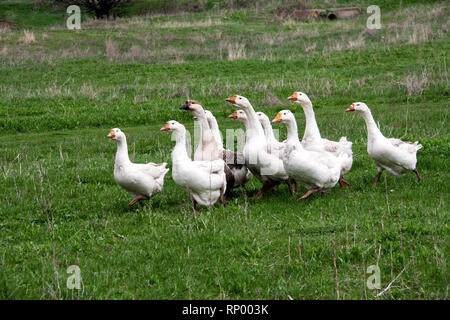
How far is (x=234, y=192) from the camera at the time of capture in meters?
10.1

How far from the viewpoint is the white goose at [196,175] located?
8.15 metres

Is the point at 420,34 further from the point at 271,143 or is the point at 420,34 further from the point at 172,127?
the point at 172,127

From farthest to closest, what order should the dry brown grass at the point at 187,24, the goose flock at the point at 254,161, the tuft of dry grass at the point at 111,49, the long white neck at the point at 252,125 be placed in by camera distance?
the dry brown grass at the point at 187,24, the tuft of dry grass at the point at 111,49, the long white neck at the point at 252,125, the goose flock at the point at 254,161

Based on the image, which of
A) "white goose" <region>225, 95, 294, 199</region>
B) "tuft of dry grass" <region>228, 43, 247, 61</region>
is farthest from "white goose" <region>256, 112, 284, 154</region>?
"tuft of dry grass" <region>228, 43, 247, 61</region>

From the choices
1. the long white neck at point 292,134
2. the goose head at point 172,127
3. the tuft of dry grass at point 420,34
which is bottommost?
the long white neck at point 292,134

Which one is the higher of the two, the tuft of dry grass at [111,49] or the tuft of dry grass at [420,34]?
the tuft of dry grass at [420,34]

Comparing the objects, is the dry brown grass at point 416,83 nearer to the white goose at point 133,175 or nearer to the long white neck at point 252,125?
the long white neck at point 252,125

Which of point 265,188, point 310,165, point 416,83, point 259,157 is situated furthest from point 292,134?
point 416,83

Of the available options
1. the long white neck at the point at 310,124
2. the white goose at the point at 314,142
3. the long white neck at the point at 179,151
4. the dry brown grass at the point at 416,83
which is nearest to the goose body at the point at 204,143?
the long white neck at the point at 179,151

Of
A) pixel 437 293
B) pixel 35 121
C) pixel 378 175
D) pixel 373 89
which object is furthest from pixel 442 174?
pixel 35 121

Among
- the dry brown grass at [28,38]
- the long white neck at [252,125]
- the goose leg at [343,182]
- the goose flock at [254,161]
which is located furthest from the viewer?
the dry brown grass at [28,38]

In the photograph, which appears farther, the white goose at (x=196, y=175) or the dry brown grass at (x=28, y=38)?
the dry brown grass at (x=28, y=38)

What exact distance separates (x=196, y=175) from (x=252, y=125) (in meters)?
1.66

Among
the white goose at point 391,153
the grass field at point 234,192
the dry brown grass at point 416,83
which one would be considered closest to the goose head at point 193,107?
the grass field at point 234,192
